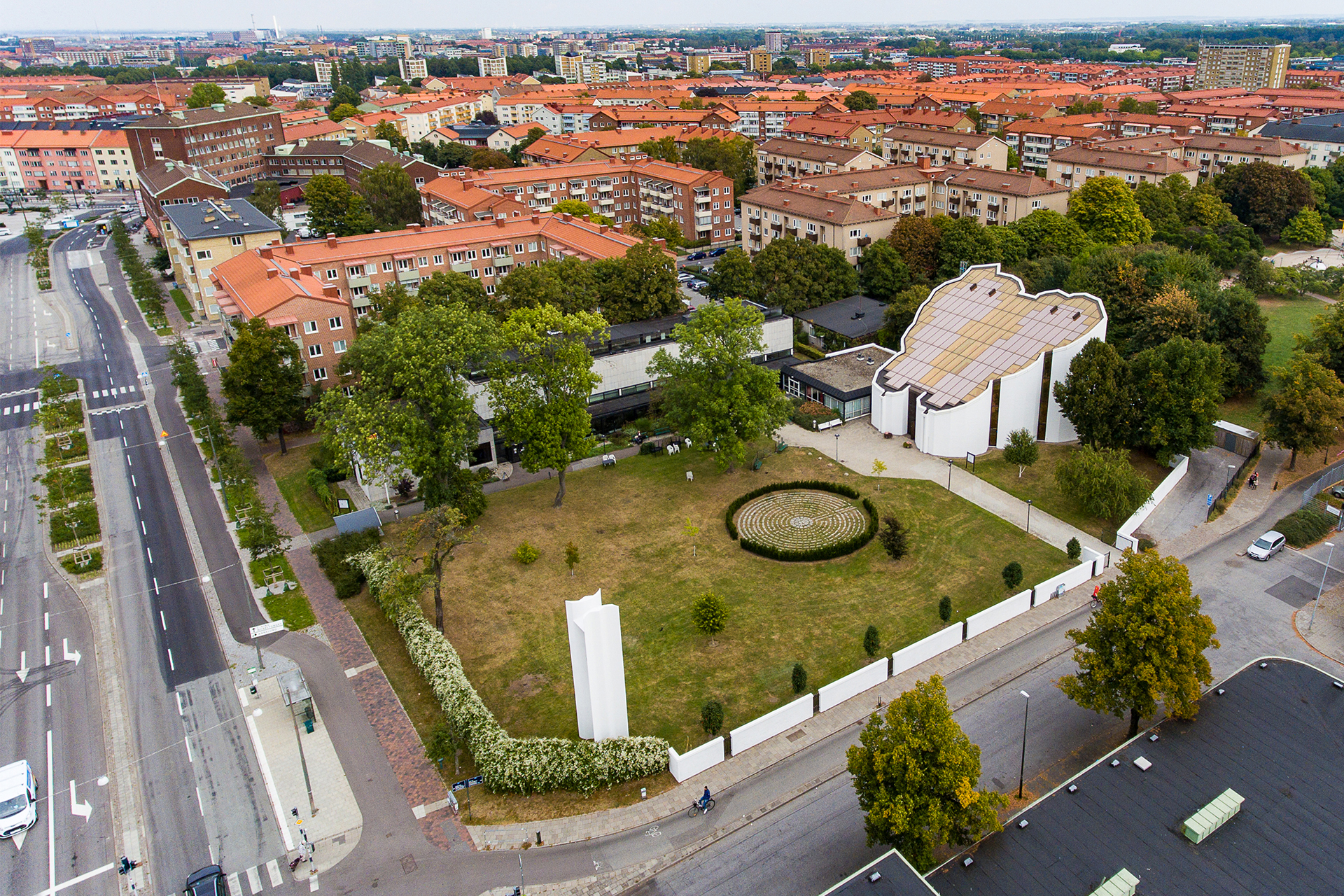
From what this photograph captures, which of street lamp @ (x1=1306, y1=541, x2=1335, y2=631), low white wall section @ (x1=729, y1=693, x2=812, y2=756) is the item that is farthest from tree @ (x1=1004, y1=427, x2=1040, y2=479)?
low white wall section @ (x1=729, y1=693, x2=812, y2=756)

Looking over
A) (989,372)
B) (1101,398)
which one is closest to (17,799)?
(989,372)

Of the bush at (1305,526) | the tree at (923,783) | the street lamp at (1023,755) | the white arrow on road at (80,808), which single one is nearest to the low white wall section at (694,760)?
the tree at (923,783)

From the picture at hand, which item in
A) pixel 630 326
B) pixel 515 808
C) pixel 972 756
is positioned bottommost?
pixel 515 808

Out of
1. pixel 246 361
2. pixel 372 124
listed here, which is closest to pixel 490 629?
pixel 246 361

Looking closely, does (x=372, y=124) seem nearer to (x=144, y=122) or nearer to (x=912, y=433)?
(x=144, y=122)

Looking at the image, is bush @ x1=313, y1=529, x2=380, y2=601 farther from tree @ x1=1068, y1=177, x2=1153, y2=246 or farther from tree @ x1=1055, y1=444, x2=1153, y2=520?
tree @ x1=1068, y1=177, x2=1153, y2=246

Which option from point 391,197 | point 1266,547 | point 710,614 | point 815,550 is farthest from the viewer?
point 391,197

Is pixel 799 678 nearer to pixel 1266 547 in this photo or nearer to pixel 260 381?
pixel 1266 547
